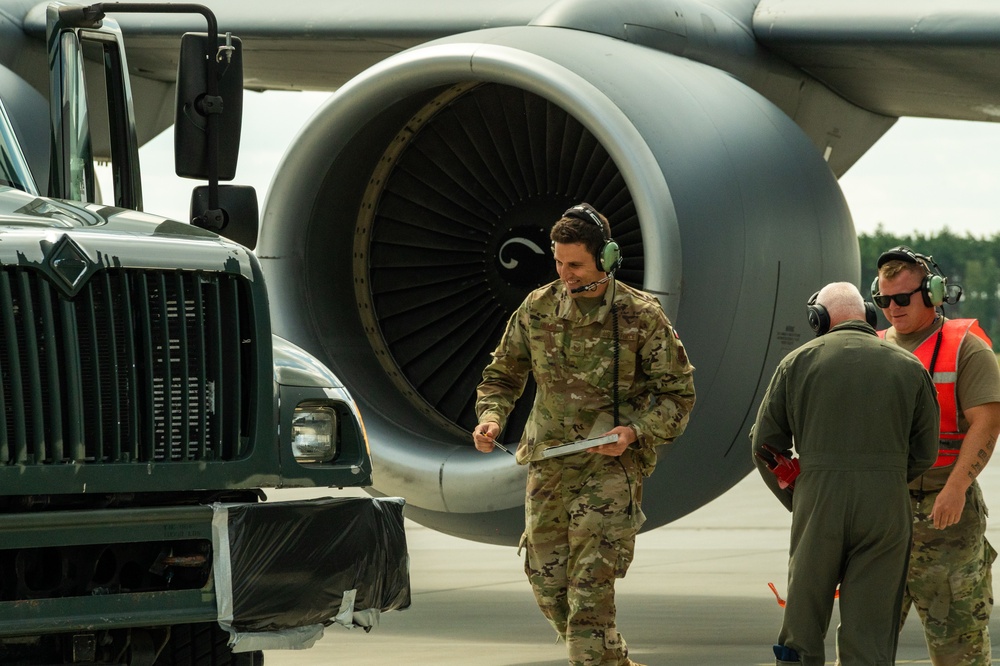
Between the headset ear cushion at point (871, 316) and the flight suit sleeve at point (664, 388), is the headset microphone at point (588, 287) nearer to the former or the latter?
the flight suit sleeve at point (664, 388)

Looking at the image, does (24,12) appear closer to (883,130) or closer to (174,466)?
(883,130)

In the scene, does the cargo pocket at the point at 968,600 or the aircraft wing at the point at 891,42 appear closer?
the cargo pocket at the point at 968,600

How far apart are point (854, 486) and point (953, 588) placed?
0.73 m

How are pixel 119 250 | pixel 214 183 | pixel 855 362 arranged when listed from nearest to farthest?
pixel 119 250 → pixel 855 362 → pixel 214 183

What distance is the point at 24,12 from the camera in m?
9.14

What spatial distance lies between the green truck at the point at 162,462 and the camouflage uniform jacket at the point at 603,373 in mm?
962

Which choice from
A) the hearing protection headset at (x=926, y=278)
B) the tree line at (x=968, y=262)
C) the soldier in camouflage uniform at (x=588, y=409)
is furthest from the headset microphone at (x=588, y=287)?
the tree line at (x=968, y=262)

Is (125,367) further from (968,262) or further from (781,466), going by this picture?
(968,262)

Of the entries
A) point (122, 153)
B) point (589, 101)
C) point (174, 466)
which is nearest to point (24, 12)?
point (122, 153)

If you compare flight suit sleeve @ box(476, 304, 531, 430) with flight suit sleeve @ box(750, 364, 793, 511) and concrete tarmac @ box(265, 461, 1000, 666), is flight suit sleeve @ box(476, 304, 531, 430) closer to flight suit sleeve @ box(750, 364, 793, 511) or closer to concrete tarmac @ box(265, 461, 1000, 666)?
flight suit sleeve @ box(750, 364, 793, 511)

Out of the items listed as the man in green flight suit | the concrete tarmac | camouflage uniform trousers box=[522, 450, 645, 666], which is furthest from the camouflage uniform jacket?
the concrete tarmac

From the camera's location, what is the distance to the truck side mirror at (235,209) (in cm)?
567

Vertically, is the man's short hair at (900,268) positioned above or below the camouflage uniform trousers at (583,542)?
above

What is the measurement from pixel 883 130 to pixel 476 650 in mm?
3857
